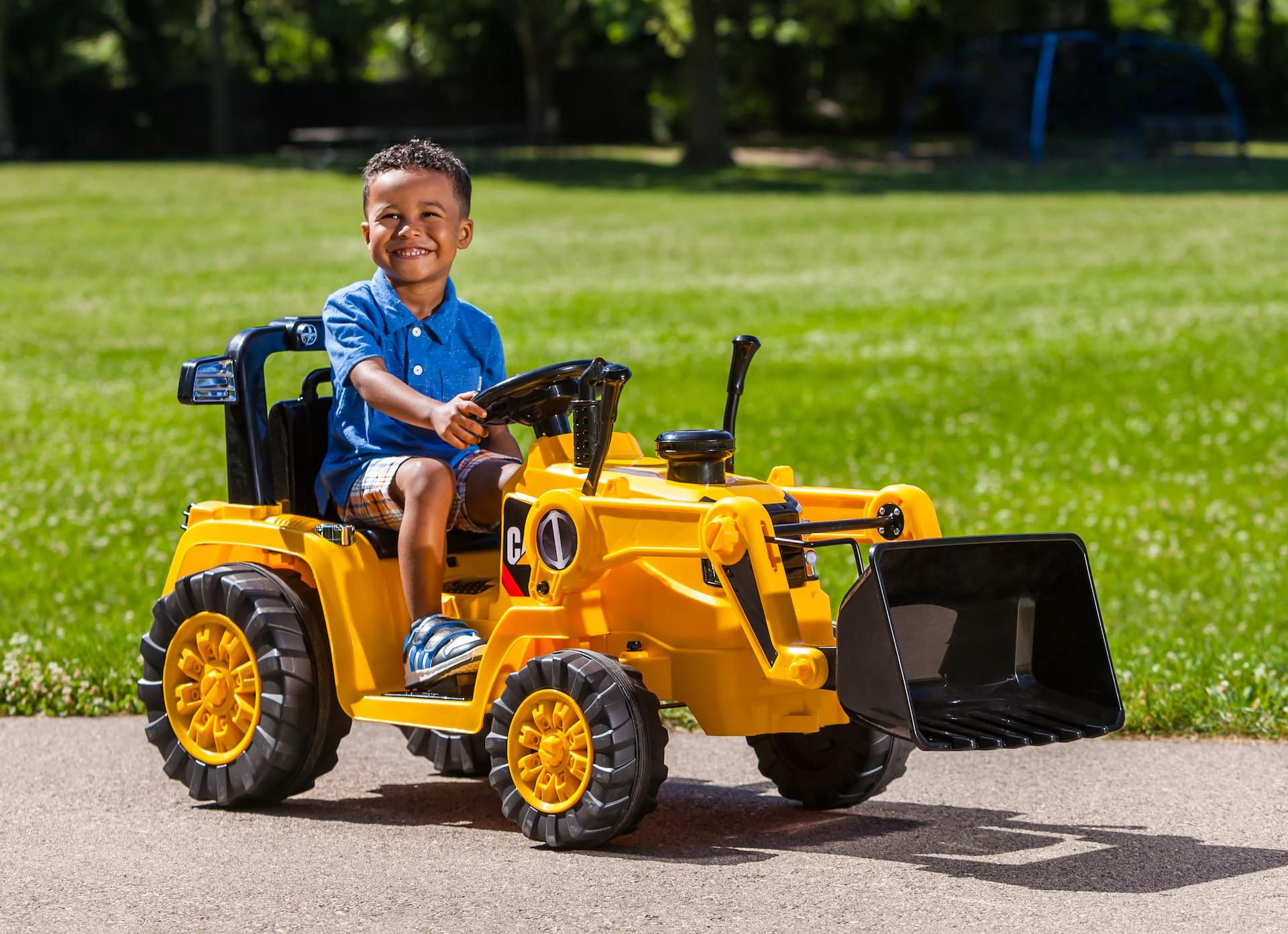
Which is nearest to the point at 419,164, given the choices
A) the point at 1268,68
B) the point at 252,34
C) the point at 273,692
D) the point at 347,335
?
the point at 347,335

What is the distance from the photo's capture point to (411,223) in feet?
16.4

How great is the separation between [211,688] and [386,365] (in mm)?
1015

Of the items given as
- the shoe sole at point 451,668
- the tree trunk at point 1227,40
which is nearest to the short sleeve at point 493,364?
the shoe sole at point 451,668

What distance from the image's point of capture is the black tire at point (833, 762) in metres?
4.86

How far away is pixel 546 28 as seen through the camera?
172ft

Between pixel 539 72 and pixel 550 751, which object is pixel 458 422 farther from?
pixel 539 72

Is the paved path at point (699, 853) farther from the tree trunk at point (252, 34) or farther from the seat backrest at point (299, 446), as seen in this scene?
the tree trunk at point (252, 34)

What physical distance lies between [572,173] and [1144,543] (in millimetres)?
33977

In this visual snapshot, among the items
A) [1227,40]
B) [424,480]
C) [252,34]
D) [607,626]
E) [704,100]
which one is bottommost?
[607,626]

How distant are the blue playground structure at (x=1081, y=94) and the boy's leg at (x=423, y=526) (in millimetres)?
40028

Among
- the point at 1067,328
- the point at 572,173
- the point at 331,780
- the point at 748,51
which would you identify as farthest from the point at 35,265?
the point at 748,51

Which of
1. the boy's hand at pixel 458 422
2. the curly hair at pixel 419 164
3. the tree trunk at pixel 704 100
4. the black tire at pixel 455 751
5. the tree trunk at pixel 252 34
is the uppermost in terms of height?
the tree trunk at pixel 252 34

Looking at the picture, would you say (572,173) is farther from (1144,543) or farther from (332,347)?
(332,347)

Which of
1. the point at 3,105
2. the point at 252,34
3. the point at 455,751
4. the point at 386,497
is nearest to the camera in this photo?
the point at 386,497
